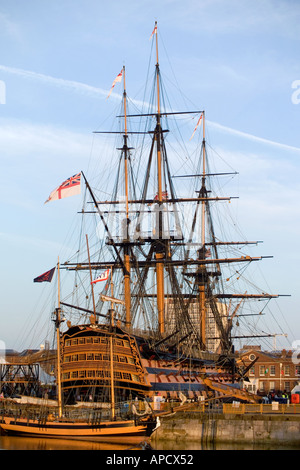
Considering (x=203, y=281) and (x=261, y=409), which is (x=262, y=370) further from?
(x=261, y=409)

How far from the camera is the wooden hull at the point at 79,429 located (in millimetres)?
44328

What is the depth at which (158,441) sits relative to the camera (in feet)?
146

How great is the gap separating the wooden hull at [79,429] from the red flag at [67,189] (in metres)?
15.6

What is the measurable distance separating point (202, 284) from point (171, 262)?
1792 cm

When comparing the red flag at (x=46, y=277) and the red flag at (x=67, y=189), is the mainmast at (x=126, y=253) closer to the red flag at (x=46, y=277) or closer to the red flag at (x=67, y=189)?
the red flag at (x=46, y=277)

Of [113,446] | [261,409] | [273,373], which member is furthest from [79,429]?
[273,373]

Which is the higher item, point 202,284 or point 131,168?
point 131,168

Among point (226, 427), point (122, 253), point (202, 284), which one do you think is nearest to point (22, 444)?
point (226, 427)

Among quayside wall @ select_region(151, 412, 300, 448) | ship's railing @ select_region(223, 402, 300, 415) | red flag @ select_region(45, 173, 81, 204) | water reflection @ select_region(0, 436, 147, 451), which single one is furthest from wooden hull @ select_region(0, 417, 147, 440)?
red flag @ select_region(45, 173, 81, 204)

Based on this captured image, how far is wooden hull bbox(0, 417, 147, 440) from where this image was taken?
44.3 metres

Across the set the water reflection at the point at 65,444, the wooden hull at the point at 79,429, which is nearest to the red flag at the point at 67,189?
the wooden hull at the point at 79,429

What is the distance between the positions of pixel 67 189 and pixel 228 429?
20117 millimetres

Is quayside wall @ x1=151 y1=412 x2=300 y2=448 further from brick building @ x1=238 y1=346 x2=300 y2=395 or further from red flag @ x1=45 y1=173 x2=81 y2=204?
brick building @ x1=238 y1=346 x2=300 y2=395
